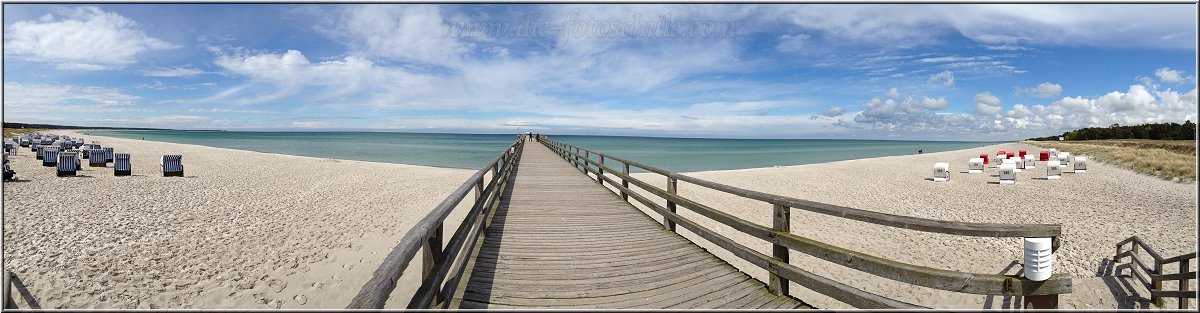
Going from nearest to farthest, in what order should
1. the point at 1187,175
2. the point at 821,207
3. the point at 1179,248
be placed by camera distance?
the point at 821,207
the point at 1179,248
the point at 1187,175

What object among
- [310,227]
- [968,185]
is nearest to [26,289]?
[310,227]

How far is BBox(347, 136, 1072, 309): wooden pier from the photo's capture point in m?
2.51

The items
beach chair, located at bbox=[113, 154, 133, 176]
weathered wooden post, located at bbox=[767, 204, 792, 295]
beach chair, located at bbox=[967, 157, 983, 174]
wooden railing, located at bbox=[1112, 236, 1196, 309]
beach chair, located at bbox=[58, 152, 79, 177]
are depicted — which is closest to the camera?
weathered wooden post, located at bbox=[767, 204, 792, 295]

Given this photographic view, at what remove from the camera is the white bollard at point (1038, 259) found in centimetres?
237

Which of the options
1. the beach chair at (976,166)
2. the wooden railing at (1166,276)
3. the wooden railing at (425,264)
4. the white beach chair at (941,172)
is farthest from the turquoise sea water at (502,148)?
the wooden railing at (425,264)

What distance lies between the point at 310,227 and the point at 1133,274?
14.9 m

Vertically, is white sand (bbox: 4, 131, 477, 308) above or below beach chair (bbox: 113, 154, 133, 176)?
below

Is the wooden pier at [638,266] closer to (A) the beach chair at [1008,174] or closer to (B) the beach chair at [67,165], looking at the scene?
(B) the beach chair at [67,165]

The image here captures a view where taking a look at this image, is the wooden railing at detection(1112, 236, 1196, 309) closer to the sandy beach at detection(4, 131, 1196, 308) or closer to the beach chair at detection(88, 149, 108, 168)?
the sandy beach at detection(4, 131, 1196, 308)

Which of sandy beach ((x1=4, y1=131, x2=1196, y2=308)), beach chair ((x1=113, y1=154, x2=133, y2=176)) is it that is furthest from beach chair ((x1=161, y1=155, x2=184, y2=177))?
beach chair ((x1=113, y1=154, x2=133, y2=176))

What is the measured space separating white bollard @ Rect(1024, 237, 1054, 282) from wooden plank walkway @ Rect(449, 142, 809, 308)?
4.43 feet

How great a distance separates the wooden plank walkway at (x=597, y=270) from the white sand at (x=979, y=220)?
256 centimetres

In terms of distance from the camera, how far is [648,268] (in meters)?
4.30

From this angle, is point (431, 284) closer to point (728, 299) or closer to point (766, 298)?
point (728, 299)
